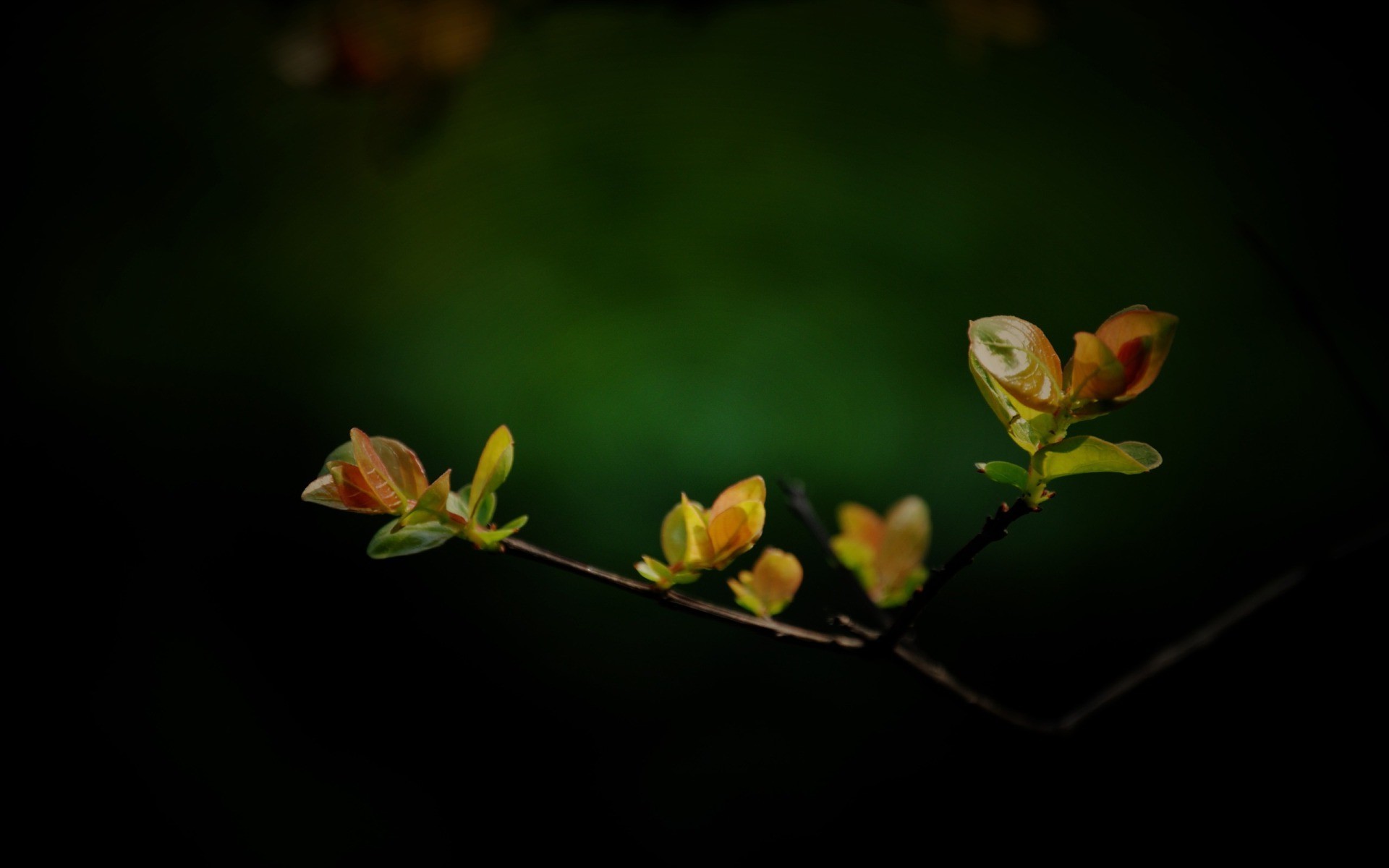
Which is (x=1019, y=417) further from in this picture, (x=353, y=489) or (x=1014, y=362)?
(x=353, y=489)

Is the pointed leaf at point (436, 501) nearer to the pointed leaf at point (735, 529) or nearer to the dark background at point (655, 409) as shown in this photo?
the pointed leaf at point (735, 529)

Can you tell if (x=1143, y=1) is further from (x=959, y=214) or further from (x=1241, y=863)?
(x=1241, y=863)

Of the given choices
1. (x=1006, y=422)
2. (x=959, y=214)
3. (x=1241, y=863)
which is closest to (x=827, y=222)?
(x=959, y=214)

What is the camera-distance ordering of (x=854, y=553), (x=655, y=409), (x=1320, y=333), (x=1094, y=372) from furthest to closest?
1. (x=655, y=409)
2. (x=854, y=553)
3. (x=1320, y=333)
4. (x=1094, y=372)

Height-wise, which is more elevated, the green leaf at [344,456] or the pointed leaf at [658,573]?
the green leaf at [344,456]


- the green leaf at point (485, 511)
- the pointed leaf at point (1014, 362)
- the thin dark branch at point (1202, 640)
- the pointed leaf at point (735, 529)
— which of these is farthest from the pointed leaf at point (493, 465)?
the thin dark branch at point (1202, 640)

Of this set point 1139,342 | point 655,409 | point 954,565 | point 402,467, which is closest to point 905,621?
point 954,565
